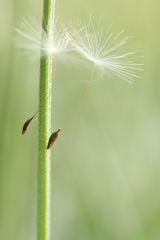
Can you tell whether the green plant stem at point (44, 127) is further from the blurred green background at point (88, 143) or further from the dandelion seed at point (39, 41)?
the blurred green background at point (88, 143)

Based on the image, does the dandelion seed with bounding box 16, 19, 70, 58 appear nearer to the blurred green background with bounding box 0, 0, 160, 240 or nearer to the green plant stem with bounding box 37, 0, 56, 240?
the green plant stem with bounding box 37, 0, 56, 240

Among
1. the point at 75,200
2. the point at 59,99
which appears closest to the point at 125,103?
the point at 59,99

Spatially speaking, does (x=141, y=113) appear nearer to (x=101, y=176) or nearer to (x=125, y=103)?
(x=125, y=103)

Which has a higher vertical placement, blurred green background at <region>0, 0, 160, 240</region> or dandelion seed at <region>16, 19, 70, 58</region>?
dandelion seed at <region>16, 19, 70, 58</region>

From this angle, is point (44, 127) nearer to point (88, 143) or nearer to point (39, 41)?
point (39, 41)

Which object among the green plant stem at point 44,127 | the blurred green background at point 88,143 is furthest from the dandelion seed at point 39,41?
the blurred green background at point 88,143

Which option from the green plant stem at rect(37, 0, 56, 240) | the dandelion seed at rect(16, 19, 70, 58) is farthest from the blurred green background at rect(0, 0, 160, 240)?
the green plant stem at rect(37, 0, 56, 240)

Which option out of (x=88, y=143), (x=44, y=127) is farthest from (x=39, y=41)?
(x=88, y=143)
